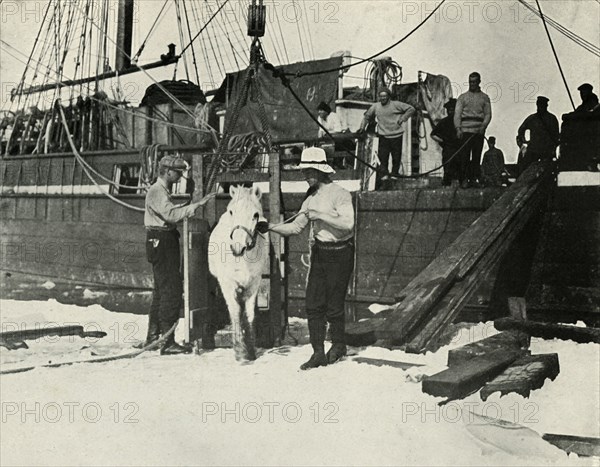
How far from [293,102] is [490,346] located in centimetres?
701

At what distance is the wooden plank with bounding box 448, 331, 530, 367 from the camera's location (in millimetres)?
5570

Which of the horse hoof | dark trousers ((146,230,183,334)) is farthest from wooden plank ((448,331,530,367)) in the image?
dark trousers ((146,230,183,334))

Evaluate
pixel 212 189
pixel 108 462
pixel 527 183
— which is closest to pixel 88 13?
pixel 212 189

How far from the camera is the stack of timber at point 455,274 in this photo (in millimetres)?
5934

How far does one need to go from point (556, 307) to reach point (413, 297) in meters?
2.41

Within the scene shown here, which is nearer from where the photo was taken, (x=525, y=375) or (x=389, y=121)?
A: (x=525, y=375)

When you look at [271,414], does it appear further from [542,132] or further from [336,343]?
[542,132]

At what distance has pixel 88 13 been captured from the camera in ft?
51.0

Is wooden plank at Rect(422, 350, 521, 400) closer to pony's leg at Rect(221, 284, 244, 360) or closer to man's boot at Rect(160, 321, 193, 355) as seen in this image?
pony's leg at Rect(221, 284, 244, 360)

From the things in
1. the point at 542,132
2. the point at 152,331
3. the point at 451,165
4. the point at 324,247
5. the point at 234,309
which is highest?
the point at 542,132

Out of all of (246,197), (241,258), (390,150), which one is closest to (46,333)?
(241,258)

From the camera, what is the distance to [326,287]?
5.77m

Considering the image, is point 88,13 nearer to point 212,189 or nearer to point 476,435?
point 212,189

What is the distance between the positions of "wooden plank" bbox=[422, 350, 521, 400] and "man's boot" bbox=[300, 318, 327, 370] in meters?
1.08
